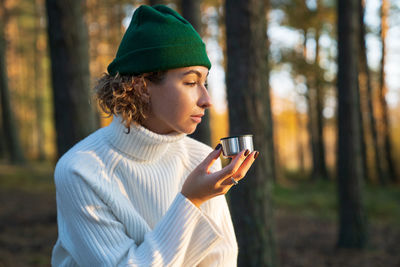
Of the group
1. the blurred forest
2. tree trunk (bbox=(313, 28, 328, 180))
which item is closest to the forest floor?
the blurred forest

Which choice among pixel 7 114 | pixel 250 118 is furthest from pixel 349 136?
pixel 7 114

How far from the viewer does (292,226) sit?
965 cm

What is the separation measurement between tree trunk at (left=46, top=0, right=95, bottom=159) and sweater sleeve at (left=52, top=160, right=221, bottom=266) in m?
4.13

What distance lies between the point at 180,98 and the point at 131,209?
2.11 ft

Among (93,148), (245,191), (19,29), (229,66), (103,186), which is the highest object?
(19,29)

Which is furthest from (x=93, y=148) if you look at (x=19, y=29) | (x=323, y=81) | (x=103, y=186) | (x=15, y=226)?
(x=19, y=29)

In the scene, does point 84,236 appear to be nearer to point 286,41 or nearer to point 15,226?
point 15,226

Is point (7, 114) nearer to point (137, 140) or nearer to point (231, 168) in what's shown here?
point (137, 140)

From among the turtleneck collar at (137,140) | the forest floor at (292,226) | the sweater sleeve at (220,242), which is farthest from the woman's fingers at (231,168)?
the forest floor at (292,226)

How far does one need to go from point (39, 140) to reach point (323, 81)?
773 inches

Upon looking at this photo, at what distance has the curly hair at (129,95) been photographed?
200 centimetres

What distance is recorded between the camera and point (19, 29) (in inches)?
875

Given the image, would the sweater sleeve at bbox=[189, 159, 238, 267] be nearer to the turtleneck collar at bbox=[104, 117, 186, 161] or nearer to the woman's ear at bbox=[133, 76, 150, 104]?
the turtleneck collar at bbox=[104, 117, 186, 161]

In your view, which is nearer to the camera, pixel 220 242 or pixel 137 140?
pixel 137 140
